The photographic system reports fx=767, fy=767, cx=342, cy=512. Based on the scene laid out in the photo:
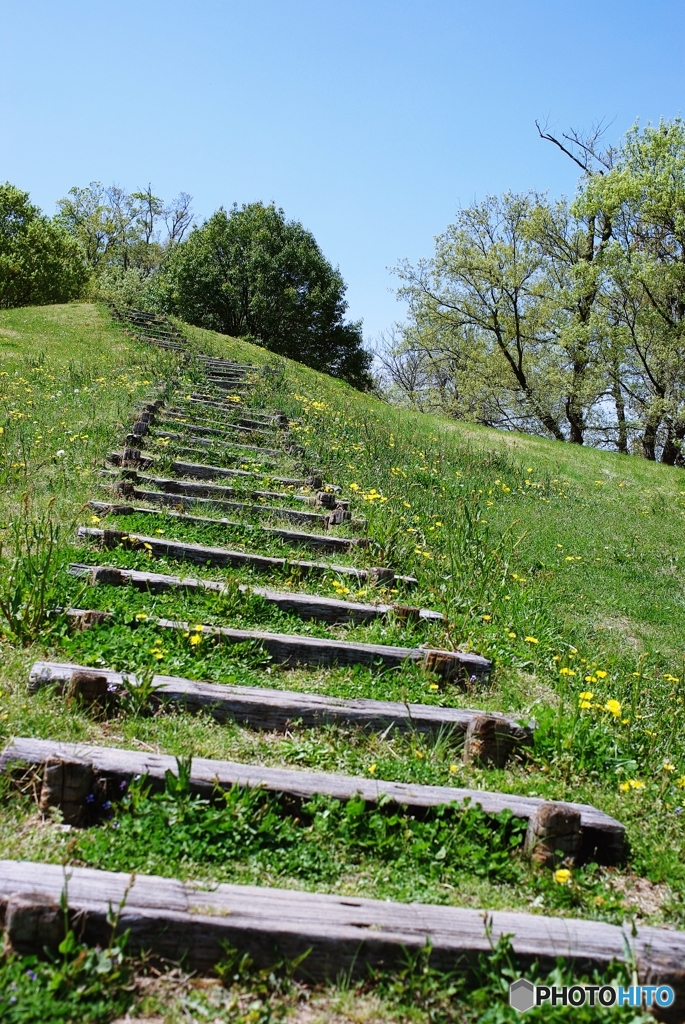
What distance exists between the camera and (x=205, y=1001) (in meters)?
2.77

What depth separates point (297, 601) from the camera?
20.1 ft

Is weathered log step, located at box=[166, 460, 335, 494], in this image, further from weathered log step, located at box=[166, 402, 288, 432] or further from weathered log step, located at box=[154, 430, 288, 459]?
weathered log step, located at box=[166, 402, 288, 432]

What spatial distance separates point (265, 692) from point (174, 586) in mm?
1631

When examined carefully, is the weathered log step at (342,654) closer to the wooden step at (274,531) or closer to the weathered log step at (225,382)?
the wooden step at (274,531)

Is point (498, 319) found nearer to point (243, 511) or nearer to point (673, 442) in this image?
point (673, 442)

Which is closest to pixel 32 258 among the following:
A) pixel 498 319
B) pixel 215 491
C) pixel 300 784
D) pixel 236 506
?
pixel 498 319

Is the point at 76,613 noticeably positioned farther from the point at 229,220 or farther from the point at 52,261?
the point at 229,220

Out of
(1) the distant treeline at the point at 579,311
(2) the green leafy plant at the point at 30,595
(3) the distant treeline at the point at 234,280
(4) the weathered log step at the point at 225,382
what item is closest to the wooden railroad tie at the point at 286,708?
(2) the green leafy plant at the point at 30,595

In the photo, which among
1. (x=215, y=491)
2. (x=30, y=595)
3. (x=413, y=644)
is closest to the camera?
(x=30, y=595)

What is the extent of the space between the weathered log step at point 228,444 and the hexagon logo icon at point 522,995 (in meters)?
8.36

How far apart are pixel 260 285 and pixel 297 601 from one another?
31.0m

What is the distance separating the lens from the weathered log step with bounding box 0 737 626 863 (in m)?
3.77

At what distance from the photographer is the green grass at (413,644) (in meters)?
3.60

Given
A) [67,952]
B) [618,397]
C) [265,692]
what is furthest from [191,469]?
[618,397]
